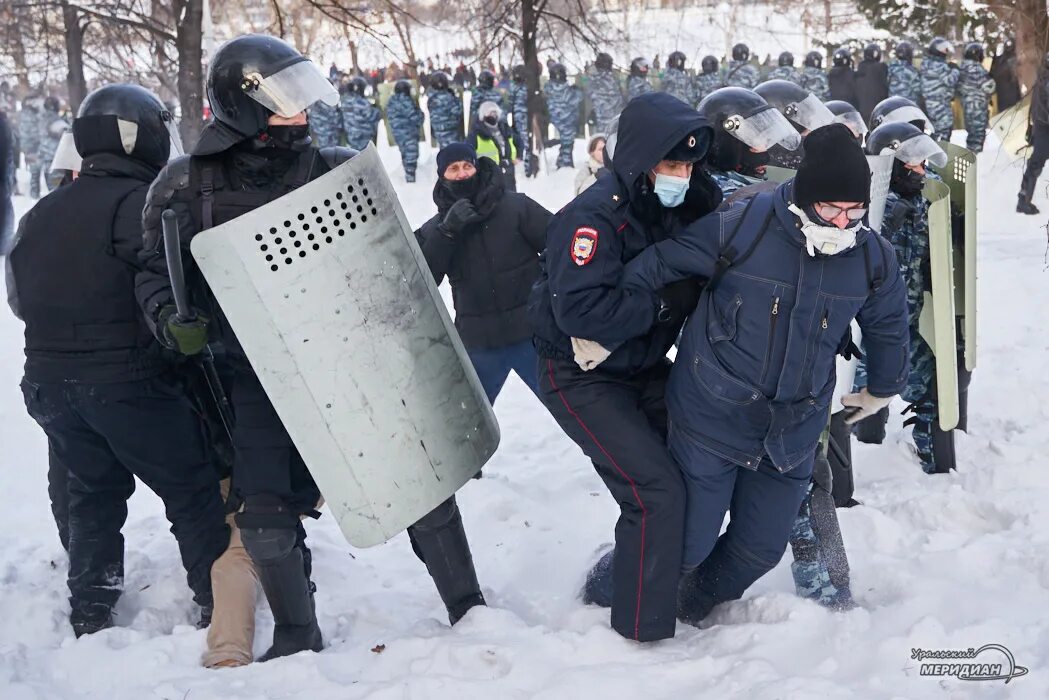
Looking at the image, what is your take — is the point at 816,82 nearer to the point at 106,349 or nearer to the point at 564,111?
the point at 564,111

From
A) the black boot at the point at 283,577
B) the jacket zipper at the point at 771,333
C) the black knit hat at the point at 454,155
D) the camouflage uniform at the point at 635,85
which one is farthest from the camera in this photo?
the camouflage uniform at the point at 635,85

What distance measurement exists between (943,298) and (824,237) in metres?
1.76

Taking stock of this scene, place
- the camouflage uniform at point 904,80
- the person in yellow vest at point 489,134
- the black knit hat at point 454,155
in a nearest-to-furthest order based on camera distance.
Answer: the black knit hat at point 454,155 → the person in yellow vest at point 489,134 → the camouflage uniform at point 904,80

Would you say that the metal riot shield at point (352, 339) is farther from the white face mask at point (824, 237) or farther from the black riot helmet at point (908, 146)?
the black riot helmet at point (908, 146)

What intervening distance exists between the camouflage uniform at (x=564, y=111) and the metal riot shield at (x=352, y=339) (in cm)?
1407

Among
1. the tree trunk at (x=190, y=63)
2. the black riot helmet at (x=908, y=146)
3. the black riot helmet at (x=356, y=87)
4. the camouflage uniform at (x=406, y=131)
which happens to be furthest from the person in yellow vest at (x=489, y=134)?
the black riot helmet at (x=908, y=146)

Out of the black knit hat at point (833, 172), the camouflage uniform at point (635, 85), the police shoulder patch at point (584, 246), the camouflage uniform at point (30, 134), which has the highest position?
the black knit hat at point (833, 172)

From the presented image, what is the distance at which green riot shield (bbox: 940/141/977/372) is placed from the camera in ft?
14.5

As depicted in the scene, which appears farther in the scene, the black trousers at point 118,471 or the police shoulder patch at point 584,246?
the black trousers at point 118,471

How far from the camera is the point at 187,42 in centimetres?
842

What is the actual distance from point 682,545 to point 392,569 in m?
1.46

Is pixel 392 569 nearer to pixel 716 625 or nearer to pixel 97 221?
pixel 716 625

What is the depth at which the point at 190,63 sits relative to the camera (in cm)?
847

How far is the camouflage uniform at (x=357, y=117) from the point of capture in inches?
661
